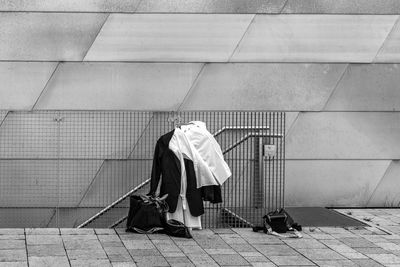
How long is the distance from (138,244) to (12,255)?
159cm

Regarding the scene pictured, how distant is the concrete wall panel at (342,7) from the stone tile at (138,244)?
15.4 feet

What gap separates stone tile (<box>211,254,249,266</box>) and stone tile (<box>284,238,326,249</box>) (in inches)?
40.0

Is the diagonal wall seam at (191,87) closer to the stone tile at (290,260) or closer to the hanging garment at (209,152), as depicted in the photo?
the hanging garment at (209,152)

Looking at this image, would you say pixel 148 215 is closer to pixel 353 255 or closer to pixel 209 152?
pixel 209 152

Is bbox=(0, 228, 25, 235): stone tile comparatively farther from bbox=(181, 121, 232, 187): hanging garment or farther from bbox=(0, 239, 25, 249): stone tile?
bbox=(181, 121, 232, 187): hanging garment

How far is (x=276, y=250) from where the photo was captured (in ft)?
35.8

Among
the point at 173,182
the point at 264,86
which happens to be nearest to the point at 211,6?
the point at 264,86

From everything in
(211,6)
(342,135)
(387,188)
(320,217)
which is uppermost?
(211,6)

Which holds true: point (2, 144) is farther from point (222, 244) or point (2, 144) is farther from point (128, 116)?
point (222, 244)

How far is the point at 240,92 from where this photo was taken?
14.0 m

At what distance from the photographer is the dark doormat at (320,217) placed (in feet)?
41.9

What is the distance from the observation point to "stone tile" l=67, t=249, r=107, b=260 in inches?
406

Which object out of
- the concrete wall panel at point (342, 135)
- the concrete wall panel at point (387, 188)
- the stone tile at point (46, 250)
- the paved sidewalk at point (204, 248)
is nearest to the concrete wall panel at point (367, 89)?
the concrete wall panel at point (342, 135)

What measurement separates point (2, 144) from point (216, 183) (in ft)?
11.5
